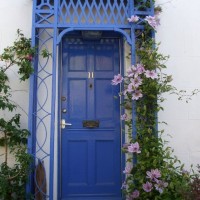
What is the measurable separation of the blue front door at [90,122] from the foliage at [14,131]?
619mm

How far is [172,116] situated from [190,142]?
45 centimetres

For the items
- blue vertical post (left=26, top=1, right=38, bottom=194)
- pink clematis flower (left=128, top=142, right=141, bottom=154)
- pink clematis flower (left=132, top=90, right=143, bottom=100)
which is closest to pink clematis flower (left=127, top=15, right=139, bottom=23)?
pink clematis flower (left=132, top=90, right=143, bottom=100)

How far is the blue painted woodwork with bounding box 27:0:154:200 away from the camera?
3924mm

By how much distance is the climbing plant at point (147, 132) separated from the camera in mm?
3654

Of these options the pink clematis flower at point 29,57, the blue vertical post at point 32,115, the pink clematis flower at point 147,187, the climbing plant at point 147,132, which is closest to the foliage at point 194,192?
the climbing plant at point 147,132

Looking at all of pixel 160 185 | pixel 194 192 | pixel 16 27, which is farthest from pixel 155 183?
pixel 16 27

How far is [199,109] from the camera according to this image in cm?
434

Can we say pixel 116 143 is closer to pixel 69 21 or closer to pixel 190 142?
pixel 190 142

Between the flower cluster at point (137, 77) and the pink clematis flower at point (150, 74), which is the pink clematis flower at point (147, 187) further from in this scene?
the pink clematis flower at point (150, 74)

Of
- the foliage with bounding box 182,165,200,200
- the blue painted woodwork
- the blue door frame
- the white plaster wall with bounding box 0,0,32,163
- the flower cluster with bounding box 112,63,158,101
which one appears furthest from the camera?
the blue door frame

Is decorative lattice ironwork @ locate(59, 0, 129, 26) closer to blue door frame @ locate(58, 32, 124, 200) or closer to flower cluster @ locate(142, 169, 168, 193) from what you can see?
blue door frame @ locate(58, 32, 124, 200)

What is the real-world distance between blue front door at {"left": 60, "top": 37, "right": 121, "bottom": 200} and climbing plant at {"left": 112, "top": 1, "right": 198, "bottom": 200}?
0.32 m

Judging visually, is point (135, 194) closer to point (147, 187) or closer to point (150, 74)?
point (147, 187)

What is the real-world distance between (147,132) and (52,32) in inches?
73.9
